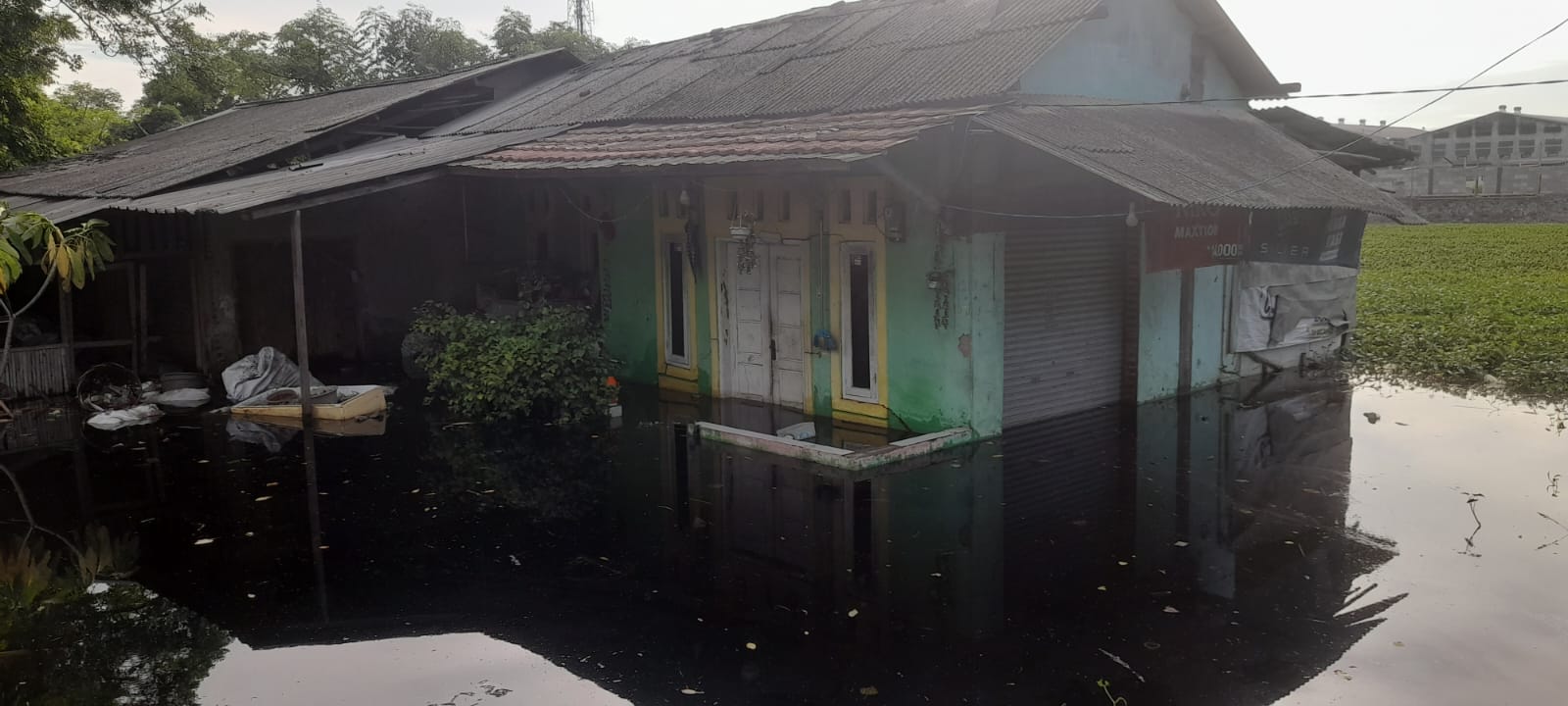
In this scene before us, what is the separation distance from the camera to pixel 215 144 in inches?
723

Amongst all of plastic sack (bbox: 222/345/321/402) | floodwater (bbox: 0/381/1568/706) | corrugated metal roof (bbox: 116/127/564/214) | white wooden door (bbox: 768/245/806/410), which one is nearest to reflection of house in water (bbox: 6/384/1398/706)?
floodwater (bbox: 0/381/1568/706)

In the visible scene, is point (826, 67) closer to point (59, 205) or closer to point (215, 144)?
point (59, 205)

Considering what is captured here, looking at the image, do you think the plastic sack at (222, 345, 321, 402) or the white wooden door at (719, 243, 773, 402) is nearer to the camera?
the white wooden door at (719, 243, 773, 402)

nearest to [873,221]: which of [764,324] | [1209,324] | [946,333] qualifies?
[946,333]

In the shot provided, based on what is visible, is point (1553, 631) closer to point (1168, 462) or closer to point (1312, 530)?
point (1312, 530)

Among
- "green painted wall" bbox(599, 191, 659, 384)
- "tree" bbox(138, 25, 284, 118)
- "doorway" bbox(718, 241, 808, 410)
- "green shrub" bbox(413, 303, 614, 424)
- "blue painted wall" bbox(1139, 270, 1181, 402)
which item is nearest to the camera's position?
"green shrub" bbox(413, 303, 614, 424)

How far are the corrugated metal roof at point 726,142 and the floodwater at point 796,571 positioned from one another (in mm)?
2725

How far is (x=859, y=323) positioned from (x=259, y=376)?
6.99m

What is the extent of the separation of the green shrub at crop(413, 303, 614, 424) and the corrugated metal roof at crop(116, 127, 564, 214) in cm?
184

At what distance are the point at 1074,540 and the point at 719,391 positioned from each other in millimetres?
5889

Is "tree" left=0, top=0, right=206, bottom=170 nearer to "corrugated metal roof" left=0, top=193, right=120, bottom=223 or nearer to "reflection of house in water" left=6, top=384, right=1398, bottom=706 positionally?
"corrugated metal roof" left=0, top=193, right=120, bottom=223

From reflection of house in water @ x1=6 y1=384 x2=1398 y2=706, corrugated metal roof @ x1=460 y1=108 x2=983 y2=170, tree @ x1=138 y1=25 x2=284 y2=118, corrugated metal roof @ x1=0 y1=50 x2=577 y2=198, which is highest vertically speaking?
tree @ x1=138 y1=25 x2=284 y2=118

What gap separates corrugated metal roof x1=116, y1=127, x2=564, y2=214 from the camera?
11.3m

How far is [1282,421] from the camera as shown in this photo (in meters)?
11.7
